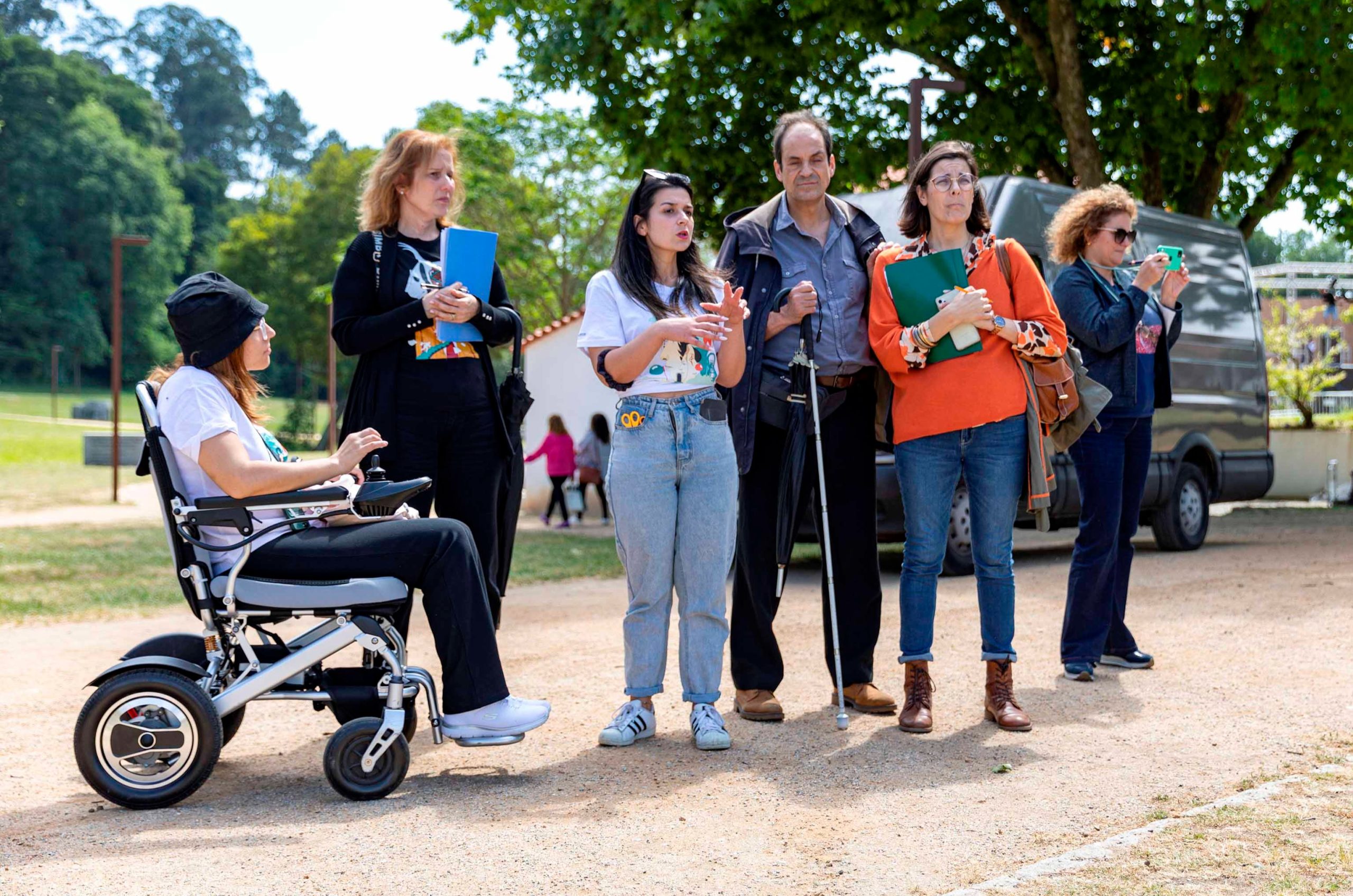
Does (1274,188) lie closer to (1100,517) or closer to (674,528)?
(1100,517)

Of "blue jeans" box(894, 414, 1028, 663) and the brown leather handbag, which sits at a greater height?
the brown leather handbag

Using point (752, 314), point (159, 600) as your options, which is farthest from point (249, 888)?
point (159, 600)

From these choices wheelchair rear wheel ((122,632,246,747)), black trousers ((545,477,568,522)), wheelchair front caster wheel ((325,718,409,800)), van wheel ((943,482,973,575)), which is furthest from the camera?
black trousers ((545,477,568,522))

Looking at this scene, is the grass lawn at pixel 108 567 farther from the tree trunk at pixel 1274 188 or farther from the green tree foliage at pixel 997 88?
the tree trunk at pixel 1274 188

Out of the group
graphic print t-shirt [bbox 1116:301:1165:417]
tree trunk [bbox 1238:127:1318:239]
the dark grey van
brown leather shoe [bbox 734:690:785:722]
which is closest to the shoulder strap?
graphic print t-shirt [bbox 1116:301:1165:417]

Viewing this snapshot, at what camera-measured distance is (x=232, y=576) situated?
417 centimetres

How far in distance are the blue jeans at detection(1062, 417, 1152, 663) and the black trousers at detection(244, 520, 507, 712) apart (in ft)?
9.63

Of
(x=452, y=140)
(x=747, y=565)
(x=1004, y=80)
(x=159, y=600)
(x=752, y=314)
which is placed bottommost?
(x=159, y=600)

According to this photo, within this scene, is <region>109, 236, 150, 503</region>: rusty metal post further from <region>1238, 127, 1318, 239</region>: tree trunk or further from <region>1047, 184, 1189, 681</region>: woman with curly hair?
<region>1047, 184, 1189, 681</region>: woman with curly hair

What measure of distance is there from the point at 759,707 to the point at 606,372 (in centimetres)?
147

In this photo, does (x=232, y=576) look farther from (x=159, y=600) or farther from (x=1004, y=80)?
(x=1004, y=80)

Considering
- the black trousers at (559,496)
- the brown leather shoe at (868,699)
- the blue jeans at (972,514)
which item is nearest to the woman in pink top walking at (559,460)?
the black trousers at (559,496)

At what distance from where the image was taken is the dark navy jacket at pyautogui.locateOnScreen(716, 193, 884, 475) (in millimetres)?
5172

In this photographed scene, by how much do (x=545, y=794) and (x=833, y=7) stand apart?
41.0ft
